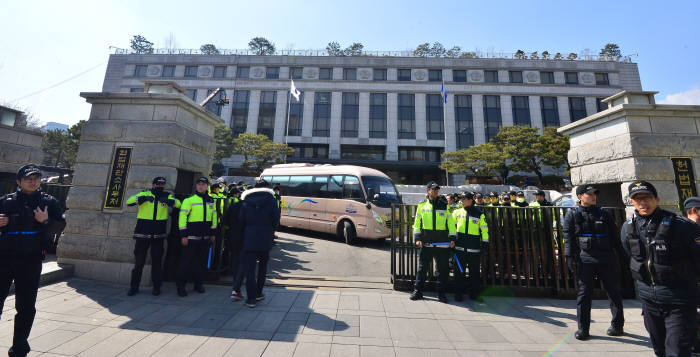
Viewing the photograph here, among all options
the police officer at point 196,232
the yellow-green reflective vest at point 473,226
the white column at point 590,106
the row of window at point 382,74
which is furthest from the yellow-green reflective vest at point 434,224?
the white column at point 590,106

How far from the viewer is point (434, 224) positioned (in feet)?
15.5

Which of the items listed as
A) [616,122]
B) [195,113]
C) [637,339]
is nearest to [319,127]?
[195,113]

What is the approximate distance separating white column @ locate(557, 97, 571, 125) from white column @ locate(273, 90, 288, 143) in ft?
122

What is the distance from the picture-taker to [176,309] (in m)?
3.95

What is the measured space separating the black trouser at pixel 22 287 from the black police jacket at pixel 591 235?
6.92 metres

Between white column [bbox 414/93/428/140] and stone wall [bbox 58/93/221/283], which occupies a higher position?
white column [bbox 414/93/428/140]

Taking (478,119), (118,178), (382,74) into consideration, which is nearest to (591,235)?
(118,178)

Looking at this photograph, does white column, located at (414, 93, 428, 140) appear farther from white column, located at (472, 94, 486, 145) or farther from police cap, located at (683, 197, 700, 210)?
police cap, located at (683, 197, 700, 210)

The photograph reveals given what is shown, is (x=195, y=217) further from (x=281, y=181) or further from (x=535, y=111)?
(x=535, y=111)

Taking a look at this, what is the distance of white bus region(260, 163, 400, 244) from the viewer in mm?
9273

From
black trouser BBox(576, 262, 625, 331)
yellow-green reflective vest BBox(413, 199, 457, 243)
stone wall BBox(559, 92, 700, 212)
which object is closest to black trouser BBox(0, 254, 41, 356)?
yellow-green reflective vest BBox(413, 199, 457, 243)

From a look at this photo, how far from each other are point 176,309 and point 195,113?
4301 mm

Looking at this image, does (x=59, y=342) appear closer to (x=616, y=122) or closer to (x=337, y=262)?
(x=337, y=262)

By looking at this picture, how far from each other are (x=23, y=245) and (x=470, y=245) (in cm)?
637
